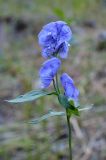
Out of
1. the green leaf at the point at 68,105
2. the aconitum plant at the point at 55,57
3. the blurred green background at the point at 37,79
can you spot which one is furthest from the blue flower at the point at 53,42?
the blurred green background at the point at 37,79

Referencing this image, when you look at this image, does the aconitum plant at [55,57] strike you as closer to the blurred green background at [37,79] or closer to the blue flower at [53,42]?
the blue flower at [53,42]

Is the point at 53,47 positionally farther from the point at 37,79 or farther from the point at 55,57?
the point at 37,79

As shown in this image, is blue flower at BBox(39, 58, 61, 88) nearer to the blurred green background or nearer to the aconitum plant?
the aconitum plant

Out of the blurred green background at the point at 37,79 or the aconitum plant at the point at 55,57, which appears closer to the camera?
the aconitum plant at the point at 55,57

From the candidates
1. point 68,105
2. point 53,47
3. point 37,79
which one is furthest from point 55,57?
point 37,79

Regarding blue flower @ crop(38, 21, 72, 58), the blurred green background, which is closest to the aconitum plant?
blue flower @ crop(38, 21, 72, 58)

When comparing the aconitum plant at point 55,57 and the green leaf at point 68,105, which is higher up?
the aconitum plant at point 55,57

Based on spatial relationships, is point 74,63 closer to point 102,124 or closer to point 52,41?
point 102,124
